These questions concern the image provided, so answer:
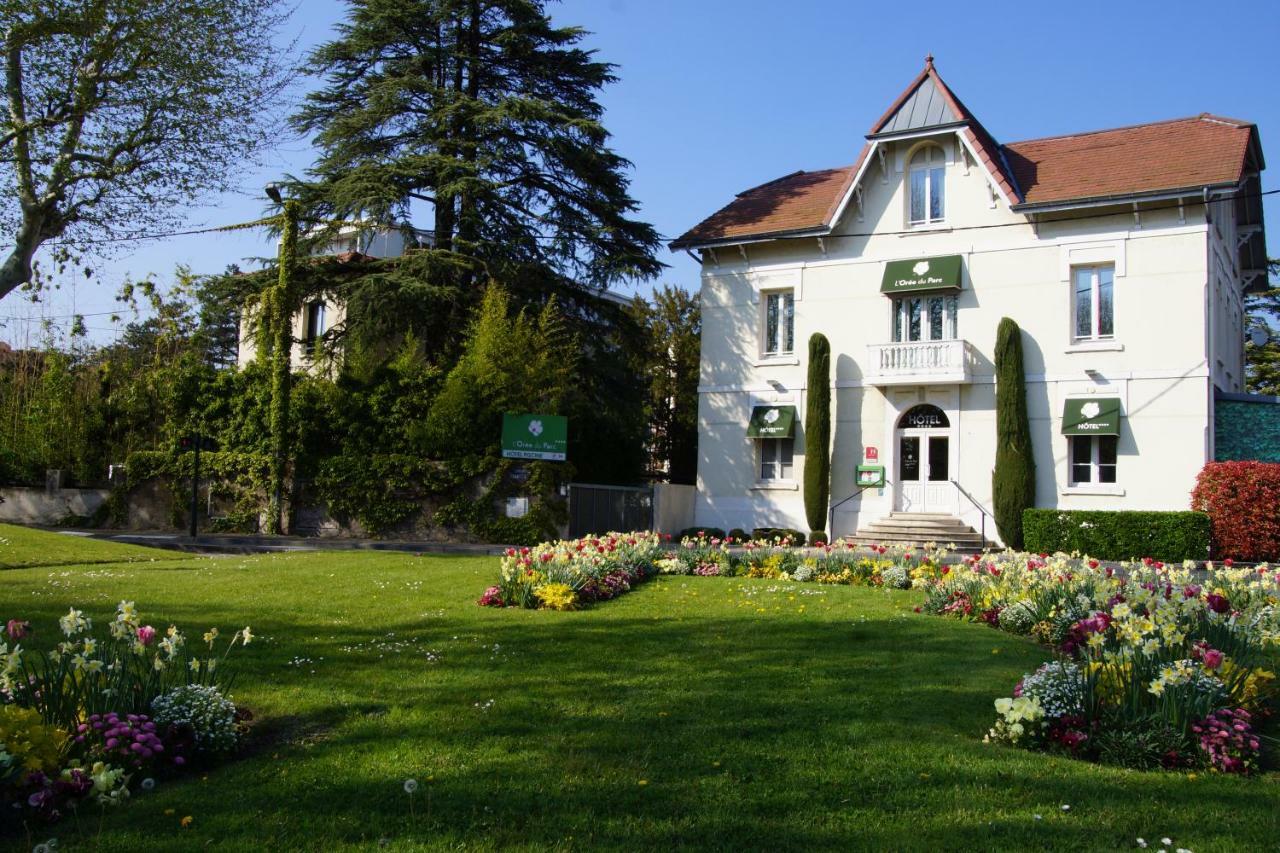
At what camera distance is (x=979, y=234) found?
26000 mm

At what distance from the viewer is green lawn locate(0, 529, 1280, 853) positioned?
4586mm

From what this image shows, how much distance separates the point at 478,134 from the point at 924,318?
14236mm

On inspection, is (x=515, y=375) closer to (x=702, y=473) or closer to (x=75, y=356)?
(x=702, y=473)

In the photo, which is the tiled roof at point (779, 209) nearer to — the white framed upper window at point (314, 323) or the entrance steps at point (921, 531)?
the entrance steps at point (921, 531)

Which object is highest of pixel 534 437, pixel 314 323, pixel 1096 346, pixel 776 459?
pixel 314 323

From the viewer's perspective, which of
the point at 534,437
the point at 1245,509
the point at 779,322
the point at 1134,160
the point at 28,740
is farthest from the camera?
the point at 779,322

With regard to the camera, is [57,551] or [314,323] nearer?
[57,551]

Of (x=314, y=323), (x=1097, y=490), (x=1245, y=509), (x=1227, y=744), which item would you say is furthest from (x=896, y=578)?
(x=314, y=323)

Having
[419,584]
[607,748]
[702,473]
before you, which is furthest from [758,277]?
[607,748]

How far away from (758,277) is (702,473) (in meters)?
6.04

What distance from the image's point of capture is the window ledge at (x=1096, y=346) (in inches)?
955

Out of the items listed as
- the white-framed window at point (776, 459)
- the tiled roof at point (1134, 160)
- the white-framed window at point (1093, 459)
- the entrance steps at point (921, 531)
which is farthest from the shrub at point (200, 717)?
the tiled roof at point (1134, 160)

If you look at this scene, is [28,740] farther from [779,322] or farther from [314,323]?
[314,323]

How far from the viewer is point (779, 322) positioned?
95.0 ft
